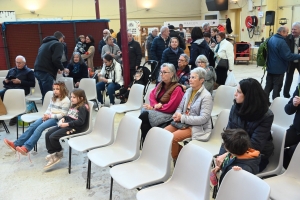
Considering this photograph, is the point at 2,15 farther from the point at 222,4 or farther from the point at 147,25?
the point at 222,4

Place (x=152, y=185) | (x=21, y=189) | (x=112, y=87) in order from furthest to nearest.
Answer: (x=112, y=87)
(x=21, y=189)
(x=152, y=185)

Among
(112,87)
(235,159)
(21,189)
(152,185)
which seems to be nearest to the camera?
(235,159)

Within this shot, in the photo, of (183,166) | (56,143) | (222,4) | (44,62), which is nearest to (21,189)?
(56,143)

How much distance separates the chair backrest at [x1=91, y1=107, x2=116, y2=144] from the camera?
323cm

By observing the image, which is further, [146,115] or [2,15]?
[2,15]

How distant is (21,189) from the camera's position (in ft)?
10.1

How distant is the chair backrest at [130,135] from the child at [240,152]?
901 millimetres

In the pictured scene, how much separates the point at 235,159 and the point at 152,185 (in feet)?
2.32

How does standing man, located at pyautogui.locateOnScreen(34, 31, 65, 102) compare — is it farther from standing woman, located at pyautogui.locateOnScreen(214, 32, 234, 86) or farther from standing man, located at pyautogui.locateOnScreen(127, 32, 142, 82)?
standing woman, located at pyautogui.locateOnScreen(214, 32, 234, 86)

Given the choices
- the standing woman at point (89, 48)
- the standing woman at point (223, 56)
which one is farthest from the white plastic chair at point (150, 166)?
the standing woman at point (89, 48)

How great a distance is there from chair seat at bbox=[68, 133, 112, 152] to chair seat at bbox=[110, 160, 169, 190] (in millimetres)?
601

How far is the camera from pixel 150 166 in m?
2.59

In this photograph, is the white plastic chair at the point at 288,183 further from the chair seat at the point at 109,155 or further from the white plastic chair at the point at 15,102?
the white plastic chair at the point at 15,102

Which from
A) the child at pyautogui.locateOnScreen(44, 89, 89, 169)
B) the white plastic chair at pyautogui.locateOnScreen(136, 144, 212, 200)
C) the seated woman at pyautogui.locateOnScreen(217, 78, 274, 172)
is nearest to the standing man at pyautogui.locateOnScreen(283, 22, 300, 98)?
the seated woman at pyautogui.locateOnScreen(217, 78, 274, 172)
